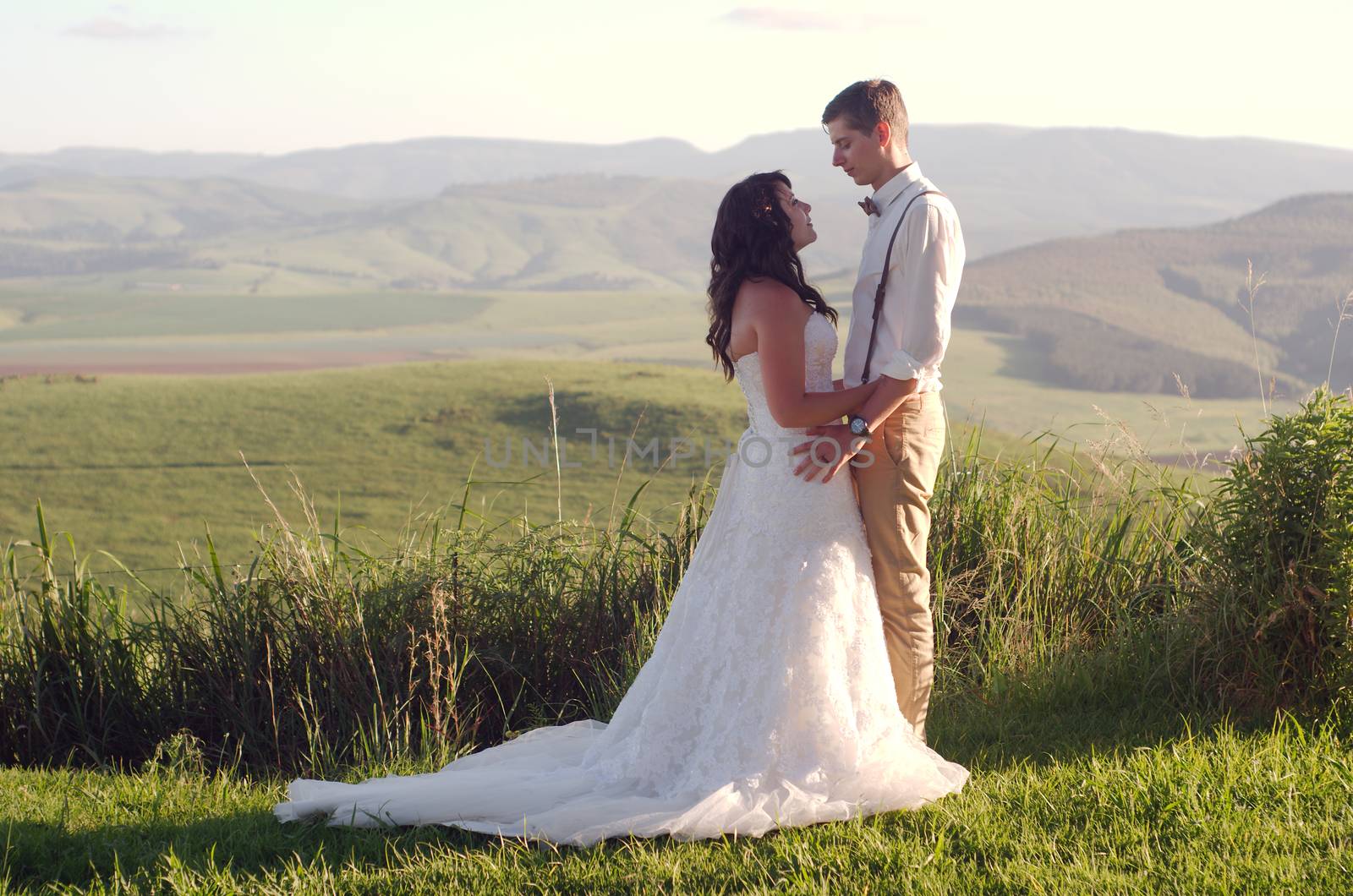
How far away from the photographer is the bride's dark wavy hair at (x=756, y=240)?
126 inches

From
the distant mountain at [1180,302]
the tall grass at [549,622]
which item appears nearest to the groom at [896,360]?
the tall grass at [549,622]

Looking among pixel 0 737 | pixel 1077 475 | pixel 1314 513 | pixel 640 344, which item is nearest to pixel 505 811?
pixel 0 737

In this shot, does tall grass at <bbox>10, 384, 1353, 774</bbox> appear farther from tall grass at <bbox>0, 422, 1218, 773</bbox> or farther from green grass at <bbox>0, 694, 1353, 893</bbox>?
green grass at <bbox>0, 694, 1353, 893</bbox>

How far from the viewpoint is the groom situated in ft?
10.8

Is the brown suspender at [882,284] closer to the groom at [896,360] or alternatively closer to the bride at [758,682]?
the groom at [896,360]

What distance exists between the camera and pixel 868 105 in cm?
337

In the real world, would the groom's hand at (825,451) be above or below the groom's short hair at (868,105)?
below

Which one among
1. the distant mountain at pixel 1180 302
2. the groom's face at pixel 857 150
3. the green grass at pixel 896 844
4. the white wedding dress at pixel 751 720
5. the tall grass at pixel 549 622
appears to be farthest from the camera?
the distant mountain at pixel 1180 302

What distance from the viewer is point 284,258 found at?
197250 mm

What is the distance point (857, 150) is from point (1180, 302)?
363 ft

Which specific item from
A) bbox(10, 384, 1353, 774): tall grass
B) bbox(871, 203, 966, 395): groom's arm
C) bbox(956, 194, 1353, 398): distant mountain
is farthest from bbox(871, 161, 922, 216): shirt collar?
bbox(956, 194, 1353, 398): distant mountain

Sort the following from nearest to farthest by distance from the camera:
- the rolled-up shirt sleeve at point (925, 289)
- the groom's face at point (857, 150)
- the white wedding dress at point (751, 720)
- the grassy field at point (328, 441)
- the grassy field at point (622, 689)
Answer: the grassy field at point (622, 689)
the white wedding dress at point (751, 720)
the rolled-up shirt sleeve at point (925, 289)
the groom's face at point (857, 150)
the grassy field at point (328, 441)

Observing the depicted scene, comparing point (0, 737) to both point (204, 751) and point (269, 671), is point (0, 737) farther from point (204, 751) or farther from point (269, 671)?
point (269, 671)

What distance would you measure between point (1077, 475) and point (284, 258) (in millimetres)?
206725
